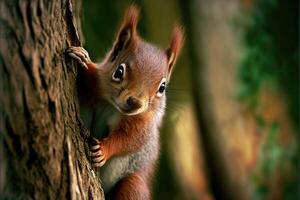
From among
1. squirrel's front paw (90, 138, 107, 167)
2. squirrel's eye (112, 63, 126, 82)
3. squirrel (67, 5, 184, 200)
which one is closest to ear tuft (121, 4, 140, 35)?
squirrel (67, 5, 184, 200)

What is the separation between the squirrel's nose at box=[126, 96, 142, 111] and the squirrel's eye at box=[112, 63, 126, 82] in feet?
0.45

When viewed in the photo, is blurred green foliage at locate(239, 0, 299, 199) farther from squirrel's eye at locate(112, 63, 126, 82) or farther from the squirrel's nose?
the squirrel's nose

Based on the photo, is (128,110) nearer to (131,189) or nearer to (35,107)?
(131,189)

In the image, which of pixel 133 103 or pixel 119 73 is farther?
pixel 119 73

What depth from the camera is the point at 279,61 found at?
6062 mm

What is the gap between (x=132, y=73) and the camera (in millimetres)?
2818

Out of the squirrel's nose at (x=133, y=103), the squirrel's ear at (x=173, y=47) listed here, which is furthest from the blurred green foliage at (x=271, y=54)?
the squirrel's nose at (x=133, y=103)

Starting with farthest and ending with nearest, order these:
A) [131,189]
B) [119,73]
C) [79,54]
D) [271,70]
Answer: [271,70] < [131,189] < [119,73] < [79,54]

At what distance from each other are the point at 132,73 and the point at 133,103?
19 centimetres

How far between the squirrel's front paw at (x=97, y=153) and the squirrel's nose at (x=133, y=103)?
7.6 inches

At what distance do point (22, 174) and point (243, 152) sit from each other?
4.51 meters

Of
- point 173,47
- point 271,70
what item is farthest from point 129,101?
point 271,70

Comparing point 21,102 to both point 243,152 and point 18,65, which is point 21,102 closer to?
point 18,65

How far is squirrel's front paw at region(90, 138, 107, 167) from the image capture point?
254cm
